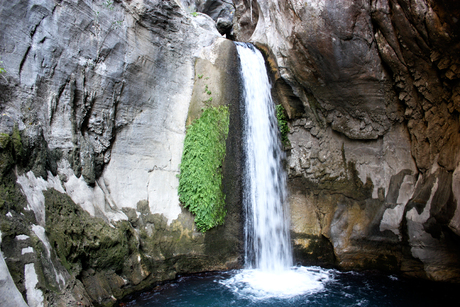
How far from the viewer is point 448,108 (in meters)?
6.73

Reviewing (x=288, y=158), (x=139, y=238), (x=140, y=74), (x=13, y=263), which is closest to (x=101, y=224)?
(x=139, y=238)

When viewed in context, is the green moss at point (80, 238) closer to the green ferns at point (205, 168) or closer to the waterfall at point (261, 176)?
the green ferns at point (205, 168)

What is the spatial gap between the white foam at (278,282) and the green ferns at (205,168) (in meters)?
1.48

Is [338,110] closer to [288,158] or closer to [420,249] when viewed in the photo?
[288,158]

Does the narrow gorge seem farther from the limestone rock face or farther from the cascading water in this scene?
the cascading water

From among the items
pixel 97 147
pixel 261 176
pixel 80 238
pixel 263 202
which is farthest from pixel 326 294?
pixel 97 147

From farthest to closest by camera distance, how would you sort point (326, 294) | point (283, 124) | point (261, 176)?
point (283, 124), point (261, 176), point (326, 294)

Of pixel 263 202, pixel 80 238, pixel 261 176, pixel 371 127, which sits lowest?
pixel 80 238

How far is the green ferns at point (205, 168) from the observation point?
7727 millimetres

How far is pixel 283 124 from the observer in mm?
9211

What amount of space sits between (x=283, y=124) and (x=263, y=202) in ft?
8.21

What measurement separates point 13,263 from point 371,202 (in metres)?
7.91

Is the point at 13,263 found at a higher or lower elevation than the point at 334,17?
lower

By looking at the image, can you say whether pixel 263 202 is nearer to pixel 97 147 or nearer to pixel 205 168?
pixel 205 168
